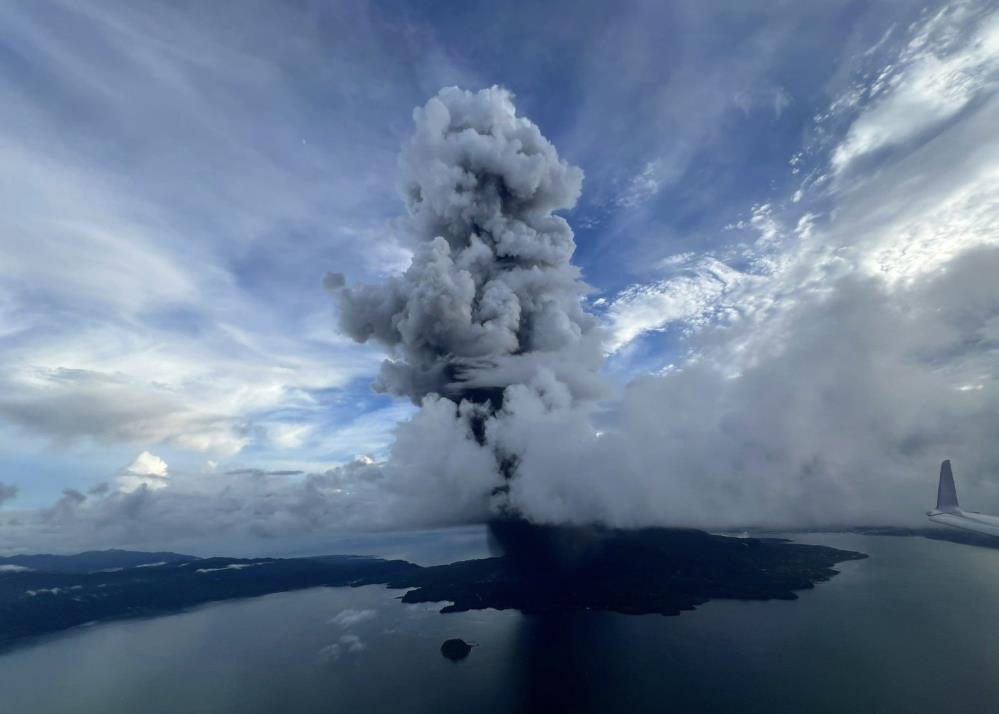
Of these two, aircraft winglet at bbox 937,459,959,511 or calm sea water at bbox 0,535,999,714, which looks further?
calm sea water at bbox 0,535,999,714

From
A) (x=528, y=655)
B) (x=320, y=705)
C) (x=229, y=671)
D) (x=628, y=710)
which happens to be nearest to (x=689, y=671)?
(x=628, y=710)

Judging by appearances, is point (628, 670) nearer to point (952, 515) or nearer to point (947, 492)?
Answer: point (947, 492)

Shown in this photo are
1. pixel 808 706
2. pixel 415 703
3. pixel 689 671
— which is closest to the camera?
pixel 808 706

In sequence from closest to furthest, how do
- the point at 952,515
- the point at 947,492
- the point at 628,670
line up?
the point at 952,515
the point at 947,492
the point at 628,670

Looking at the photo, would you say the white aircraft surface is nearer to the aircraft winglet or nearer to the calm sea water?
the aircraft winglet

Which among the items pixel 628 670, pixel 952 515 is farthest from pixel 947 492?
pixel 628 670

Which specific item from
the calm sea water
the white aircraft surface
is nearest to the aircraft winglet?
the white aircraft surface

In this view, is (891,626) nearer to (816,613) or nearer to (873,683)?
(816,613)

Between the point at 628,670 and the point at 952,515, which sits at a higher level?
the point at 952,515
